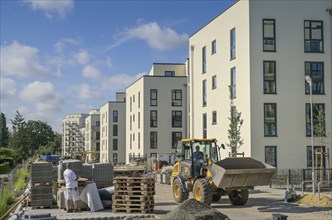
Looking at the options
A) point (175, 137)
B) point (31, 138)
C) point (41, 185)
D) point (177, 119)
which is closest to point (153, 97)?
point (177, 119)

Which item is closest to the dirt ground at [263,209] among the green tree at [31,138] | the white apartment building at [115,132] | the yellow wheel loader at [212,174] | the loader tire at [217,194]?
the loader tire at [217,194]

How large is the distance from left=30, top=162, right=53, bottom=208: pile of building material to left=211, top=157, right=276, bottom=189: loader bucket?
637 centimetres

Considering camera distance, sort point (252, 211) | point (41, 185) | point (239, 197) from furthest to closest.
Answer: point (239, 197), point (41, 185), point (252, 211)

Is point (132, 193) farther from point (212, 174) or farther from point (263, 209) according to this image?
point (263, 209)

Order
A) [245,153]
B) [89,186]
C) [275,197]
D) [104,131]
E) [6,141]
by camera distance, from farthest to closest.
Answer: [6,141] → [104,131] → [245,153] → [275,197] → [89,186]

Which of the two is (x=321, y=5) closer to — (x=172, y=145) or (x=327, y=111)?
(x=327, y=111)

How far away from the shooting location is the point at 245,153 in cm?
3141

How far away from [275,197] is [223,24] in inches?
659

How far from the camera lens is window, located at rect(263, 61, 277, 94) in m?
31.7

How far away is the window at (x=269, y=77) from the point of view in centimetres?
3166

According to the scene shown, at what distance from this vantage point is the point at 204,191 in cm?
1762

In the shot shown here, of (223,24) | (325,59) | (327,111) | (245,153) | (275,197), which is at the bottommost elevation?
(275,197)

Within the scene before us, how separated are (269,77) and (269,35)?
2867 millimetres

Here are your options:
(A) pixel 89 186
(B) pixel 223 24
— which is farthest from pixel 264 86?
(A) pixel 89 186
